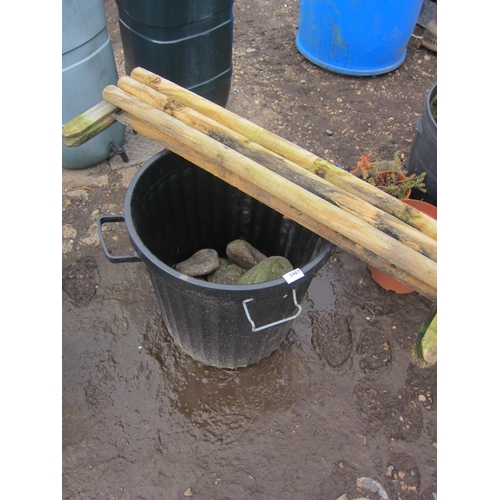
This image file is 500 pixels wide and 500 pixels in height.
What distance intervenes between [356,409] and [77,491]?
4.55 feet

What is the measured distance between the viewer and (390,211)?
149cm

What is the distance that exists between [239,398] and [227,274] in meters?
0.66

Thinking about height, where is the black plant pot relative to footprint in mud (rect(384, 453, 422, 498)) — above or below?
above

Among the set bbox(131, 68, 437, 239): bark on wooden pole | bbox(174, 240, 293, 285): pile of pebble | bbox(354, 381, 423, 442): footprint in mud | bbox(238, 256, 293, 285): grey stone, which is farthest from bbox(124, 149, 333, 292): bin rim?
bbox(354, 381, 423, 442): footprint in mud

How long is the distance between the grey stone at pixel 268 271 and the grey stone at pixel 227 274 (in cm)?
20

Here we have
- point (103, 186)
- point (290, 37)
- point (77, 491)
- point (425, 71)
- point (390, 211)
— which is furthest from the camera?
point (290, 37)

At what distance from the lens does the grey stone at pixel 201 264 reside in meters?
2.09

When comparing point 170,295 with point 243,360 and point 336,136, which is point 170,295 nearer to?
point 243,360

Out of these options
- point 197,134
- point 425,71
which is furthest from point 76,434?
point 425,71

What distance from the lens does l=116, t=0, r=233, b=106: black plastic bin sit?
98.0 inches

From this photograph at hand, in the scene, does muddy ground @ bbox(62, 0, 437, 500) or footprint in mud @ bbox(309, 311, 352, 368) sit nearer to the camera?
muddy ground @ bbox(62, 0, 437, 500)

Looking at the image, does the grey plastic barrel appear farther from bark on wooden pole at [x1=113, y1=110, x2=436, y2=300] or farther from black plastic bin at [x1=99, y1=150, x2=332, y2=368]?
black plastic bin at [x1=99, y1=150, x2=332, y2=368]

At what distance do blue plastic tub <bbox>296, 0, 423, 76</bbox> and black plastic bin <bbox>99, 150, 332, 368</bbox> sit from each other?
2482mm

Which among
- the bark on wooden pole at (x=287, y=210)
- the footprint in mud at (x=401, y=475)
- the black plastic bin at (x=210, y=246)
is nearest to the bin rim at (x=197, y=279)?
the black plastic bin at (x=210, y=246)
